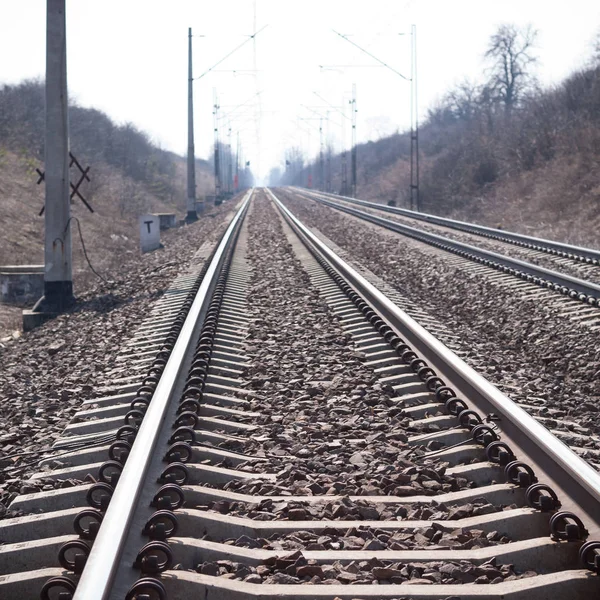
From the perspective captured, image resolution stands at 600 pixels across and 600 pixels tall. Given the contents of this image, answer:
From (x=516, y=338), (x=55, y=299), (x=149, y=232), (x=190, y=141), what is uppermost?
(x=190, y=141)

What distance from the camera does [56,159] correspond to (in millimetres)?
11094

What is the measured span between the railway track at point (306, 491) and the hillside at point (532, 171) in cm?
1458

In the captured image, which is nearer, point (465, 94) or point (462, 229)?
point (462, 229)

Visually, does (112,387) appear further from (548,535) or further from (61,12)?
(61,12)

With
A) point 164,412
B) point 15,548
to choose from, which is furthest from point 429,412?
point 15,548

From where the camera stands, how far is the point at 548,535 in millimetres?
3334

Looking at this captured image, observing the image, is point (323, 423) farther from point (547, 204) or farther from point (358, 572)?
point (547, 204)

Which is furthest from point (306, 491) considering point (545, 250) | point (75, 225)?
point (75, 225)

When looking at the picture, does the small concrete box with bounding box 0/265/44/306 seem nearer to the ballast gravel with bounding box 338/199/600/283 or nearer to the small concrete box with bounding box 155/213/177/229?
the ballast gravel with bounding box 338/199/600/283

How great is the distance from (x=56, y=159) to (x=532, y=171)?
2922cm

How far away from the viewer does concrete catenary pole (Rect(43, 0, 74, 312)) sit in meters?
11.1

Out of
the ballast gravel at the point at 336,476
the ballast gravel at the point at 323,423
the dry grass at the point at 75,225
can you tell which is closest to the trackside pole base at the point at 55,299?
the dry grass at the point at 75,225

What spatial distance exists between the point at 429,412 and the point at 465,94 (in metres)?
78.3

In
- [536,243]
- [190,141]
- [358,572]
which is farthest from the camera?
[190,141]
